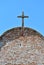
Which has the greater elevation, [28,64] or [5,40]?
[5,40]

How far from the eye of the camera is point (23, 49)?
1142 cm

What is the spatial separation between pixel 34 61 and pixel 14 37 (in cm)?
173

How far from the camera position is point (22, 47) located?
37.7ft

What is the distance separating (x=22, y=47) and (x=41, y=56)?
3.08 ft

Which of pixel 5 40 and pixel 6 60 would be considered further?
pixel 5 40

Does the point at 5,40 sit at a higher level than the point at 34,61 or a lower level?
higher

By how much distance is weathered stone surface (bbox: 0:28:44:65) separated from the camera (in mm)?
11078

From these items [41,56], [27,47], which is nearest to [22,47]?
[27,47]

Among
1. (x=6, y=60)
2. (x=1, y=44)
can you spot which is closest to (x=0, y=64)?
(x=6, y=60)

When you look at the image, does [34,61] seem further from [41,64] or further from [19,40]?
[19,40]

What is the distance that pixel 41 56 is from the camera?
36.6 ft

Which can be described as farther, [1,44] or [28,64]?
[1,44]

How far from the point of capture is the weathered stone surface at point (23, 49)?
11078mm

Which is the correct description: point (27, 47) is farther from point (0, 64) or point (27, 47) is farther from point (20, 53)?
point (0, 64)
